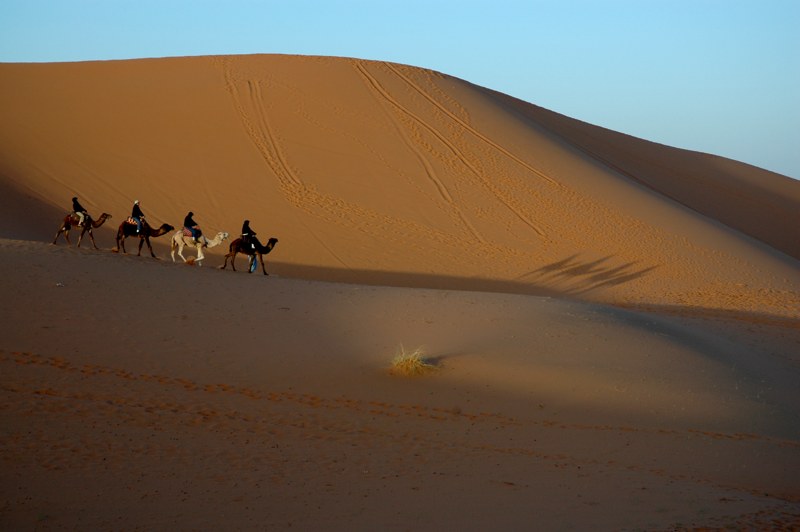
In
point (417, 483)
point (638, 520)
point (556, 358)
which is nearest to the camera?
point (638, 520)

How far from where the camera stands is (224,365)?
1238cm

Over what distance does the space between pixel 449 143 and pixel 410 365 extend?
20039 mm

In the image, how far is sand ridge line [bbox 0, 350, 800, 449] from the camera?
36.5ft

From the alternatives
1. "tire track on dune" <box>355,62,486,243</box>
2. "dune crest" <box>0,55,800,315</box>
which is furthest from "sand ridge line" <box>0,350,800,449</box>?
"tire track on dune" <box>355,62,486,243</box>

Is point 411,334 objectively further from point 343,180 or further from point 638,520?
point 343,180

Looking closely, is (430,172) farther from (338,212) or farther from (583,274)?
(583,274)

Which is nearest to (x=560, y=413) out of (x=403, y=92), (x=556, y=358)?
(x=556, y=358)

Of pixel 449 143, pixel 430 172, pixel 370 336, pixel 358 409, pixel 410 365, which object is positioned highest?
pixel 449 143

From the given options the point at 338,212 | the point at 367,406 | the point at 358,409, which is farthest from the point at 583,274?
the point at 358,409

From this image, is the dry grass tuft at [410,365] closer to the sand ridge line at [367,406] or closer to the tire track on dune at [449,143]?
the sand ridge line at [367,406]

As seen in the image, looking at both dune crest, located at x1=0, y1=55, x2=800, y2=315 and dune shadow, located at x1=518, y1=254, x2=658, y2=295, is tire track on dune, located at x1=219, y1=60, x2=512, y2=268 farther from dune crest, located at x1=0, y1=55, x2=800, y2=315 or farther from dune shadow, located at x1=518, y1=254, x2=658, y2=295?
dune shadow, located at x1=518, y1=254, x2=658, y2=295

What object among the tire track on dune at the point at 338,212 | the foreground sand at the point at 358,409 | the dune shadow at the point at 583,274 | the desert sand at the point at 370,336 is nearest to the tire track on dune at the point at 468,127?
the desert sand at the point at 370,336

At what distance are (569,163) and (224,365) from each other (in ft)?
73.7

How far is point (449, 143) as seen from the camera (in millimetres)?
31656
